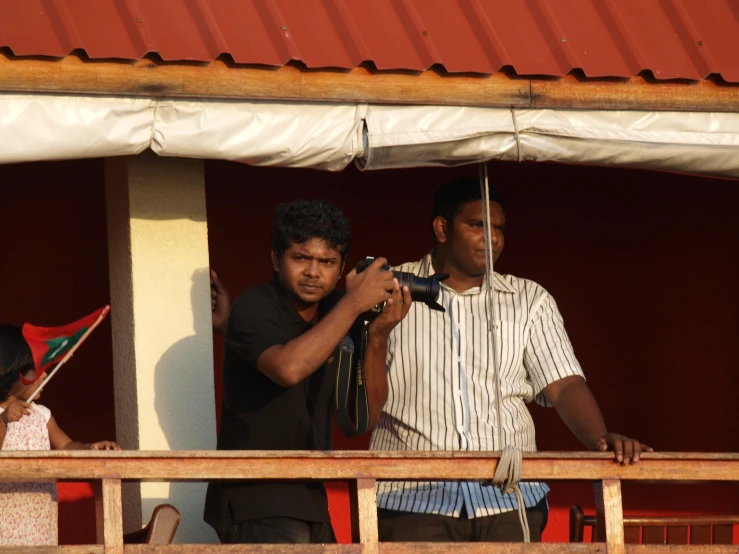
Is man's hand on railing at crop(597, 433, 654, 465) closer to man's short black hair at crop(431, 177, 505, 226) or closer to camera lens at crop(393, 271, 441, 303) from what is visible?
camera lens at crop(393, 271, 441, 303)

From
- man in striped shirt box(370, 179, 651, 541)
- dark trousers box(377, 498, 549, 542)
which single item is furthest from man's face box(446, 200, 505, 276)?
dark trousers box(377, 498, 549, 542)

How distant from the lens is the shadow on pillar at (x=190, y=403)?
486 cm

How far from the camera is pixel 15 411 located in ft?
15.1

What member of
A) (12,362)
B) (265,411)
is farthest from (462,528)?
(12,362)

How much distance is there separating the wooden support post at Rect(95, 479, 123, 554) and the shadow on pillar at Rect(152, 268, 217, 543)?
734 millimetres

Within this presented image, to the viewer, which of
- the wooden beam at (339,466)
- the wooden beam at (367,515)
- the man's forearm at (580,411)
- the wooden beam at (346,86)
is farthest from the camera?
the man's forearm at (580,411)

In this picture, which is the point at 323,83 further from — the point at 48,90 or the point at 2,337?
the point at 2,337

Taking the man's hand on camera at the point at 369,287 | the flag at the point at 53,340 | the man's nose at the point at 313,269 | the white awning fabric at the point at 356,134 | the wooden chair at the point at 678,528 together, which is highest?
the white awning fabric at the point at 356,134

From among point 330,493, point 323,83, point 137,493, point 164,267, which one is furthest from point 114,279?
point 330,493

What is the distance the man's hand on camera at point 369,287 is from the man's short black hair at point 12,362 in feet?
3.80

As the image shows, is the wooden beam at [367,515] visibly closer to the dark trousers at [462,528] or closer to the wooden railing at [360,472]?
the wooden railing at [360,472]

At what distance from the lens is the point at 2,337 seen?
488 centimetres

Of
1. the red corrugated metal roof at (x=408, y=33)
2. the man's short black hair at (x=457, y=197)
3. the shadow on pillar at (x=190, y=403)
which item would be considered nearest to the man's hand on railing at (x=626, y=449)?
the man's short black hair at (x=457, y=197)

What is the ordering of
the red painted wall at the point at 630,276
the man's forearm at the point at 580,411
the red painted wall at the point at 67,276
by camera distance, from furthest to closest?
the red painted wall at the point at 630,276
the red painted wall at the point at 67,276
the man's forearm at the point at 580,411
